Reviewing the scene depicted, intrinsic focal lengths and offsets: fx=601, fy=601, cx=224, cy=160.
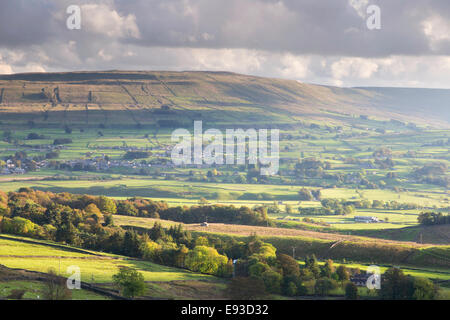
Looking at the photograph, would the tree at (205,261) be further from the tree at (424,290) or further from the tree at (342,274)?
the tree at (424,290)

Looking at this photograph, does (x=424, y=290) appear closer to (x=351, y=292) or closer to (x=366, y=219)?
(x=351, y=292)

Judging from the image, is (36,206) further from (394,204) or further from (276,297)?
(394,204)

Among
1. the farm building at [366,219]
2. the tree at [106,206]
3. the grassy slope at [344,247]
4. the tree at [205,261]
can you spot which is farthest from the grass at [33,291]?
the farm building at [366,219]

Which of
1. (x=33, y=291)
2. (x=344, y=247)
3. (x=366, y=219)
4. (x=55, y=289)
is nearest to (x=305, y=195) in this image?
(x=366, y=219)

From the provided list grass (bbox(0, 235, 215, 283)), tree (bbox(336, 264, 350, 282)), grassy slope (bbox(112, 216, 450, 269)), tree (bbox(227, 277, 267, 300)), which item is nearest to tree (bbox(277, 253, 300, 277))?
tree (bbox(336, 264, 350, 282))

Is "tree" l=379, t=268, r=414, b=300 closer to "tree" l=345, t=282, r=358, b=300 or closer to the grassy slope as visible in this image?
"tree" l=345, t=282, r=358, b=300
